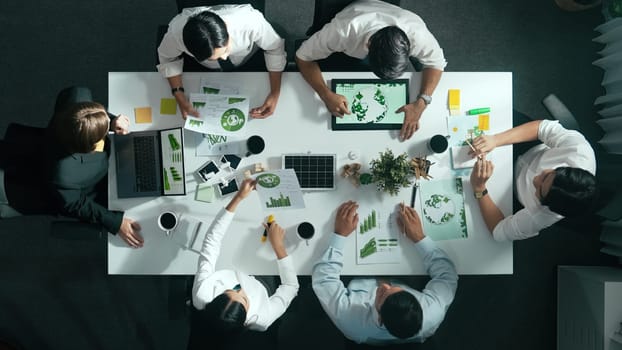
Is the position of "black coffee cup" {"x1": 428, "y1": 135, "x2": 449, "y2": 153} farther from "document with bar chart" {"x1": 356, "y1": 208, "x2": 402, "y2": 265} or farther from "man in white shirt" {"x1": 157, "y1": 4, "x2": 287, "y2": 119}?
"man in white shirt" {"x1": 157, "y1": 4, "x2": 287, "y2": 119}

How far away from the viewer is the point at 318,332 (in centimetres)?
285

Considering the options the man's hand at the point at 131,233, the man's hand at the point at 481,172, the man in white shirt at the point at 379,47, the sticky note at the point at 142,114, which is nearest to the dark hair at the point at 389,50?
the man in white shirt at the point at 379,47

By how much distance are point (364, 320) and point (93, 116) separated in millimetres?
1479

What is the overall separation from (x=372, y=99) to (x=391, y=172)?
365mm

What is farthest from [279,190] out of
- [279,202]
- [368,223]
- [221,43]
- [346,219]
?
[221,43]

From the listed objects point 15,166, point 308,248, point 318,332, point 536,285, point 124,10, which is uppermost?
point 124,10

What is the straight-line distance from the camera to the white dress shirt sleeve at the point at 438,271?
210 centimetres

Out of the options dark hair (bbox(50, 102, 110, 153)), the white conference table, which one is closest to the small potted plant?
the white conference table

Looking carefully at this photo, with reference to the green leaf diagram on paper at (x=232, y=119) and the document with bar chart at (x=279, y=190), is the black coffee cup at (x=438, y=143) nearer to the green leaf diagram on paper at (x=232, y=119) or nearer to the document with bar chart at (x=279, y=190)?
the document with bar chart at (x=279, y=190)

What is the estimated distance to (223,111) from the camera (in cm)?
215

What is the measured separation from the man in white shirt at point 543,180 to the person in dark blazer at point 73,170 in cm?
162

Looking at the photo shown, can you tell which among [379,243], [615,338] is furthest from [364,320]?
[615,338]

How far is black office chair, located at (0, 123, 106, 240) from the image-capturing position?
6.94 feet

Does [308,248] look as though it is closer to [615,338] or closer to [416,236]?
[416,236]
